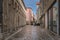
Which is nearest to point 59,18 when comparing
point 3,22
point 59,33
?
point 59,33

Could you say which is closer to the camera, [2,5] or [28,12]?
[2,5]

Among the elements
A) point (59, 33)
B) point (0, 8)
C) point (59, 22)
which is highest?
point (0, 8)

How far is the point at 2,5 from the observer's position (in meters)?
11.8

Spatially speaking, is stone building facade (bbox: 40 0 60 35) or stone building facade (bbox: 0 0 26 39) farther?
stone building facade (bbox: 40 0 60 35)

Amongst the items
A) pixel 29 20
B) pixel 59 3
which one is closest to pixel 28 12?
pixel 29 20

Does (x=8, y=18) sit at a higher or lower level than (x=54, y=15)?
lower

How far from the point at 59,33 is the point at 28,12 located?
190 ft

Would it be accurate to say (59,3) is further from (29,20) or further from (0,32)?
(29,20)

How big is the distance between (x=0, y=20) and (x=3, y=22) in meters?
0.33

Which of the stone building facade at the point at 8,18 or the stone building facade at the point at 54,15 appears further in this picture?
the stone building facade at the point at 54,15

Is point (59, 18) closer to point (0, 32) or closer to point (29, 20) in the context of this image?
point (0, 32)

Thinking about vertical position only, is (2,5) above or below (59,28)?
above

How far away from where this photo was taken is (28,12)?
2736 inches

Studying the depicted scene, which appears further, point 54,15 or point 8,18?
point 54,15
